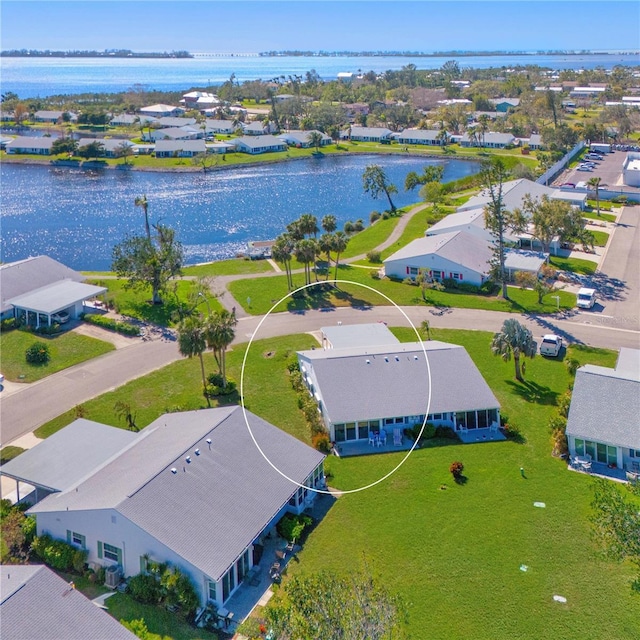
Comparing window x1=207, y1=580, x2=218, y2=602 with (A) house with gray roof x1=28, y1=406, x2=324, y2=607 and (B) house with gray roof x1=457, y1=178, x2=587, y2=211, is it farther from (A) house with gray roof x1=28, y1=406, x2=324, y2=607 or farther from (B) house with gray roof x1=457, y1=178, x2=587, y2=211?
(B) house with gray roof x1=457, y1=178, x2=587, y2=211

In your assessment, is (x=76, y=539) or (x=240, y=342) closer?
(x=76, y=539)

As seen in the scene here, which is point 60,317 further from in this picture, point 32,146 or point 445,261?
point 32,146

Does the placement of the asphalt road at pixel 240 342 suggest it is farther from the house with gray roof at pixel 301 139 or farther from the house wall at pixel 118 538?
the house with gray roof at pixel 301 139

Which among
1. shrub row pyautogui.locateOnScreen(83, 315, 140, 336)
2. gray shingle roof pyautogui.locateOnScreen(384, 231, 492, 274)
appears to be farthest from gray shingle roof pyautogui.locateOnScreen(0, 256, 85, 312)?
gray shingle roof pyautogui.locateOnScreen(384, 231, 492, 274)

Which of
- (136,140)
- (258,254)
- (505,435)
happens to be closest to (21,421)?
(505,435)

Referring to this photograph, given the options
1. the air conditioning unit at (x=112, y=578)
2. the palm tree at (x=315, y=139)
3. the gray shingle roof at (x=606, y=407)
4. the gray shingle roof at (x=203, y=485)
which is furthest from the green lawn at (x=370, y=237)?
the palm tree at (x=315, y=139)

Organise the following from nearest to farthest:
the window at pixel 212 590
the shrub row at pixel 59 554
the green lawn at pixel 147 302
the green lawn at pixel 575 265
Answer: the window at pixel 212 590
the shrub row at pixel 59 554
the green lawn at pixel 147 302
the green lawn at pixel 575 265

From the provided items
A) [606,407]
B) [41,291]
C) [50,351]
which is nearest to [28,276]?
[41,291]
